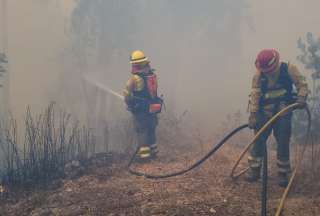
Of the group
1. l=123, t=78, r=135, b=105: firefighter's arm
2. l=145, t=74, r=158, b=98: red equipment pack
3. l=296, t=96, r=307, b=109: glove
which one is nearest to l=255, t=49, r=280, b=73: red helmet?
l=296, t=96, r=307, b=109: glove

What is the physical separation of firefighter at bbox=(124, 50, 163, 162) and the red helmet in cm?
266

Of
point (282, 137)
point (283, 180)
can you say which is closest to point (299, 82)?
point (282, 137)

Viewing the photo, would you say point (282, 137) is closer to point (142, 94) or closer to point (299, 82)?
point (299, 82)

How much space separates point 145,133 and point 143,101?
69 cm

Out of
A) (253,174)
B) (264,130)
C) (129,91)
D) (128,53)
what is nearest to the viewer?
(264,130)

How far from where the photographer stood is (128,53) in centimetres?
1501

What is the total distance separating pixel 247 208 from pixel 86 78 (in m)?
11.1

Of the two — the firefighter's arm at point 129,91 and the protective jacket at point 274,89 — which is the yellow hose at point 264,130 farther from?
the firefighter's arm at point 129,91

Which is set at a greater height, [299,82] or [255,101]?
[299,82]

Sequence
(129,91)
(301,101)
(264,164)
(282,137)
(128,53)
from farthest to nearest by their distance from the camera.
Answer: (128,53)
(129,91)
(282,137)
(301,101)
(264,164)

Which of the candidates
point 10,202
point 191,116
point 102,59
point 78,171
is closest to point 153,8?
point 102,59

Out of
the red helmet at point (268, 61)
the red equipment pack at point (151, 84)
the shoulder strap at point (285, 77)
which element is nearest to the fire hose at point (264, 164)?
the shoulder strap at point (285, 77)

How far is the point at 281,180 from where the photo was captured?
237 inches

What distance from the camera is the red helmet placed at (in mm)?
5906
